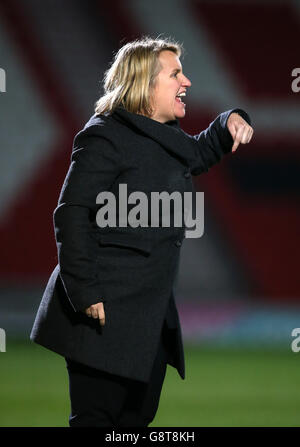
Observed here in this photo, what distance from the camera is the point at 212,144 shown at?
198 cm

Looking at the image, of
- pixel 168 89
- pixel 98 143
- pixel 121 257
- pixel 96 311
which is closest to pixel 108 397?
pixel 96 311

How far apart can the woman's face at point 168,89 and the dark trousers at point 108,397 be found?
460 millimetres

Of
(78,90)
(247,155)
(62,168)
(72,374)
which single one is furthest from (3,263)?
(72,374)

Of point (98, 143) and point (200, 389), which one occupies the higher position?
point (98, 143)

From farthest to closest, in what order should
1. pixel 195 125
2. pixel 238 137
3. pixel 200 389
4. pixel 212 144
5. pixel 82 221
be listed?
pixel 195 125 < pixel 200 389 < pixel 212 144 < pixel 238 137 < pixel 82 221

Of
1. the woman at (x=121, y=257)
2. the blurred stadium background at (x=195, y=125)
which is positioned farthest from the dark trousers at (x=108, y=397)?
the blurred stadium background at (x=195, y=125)

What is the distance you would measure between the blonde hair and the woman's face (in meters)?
0.01

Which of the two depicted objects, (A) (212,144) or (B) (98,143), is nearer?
(B) (98,143)

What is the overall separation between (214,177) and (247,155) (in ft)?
0.70

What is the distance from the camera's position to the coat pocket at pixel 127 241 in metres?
1.79

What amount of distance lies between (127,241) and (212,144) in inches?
13.4

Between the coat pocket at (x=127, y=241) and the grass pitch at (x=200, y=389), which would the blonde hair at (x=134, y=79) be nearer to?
the coat pocket at (x=127, y=241)

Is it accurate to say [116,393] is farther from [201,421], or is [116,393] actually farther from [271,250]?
[271,250]

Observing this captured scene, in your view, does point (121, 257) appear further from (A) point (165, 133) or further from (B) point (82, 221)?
(A) point (165, 133)
